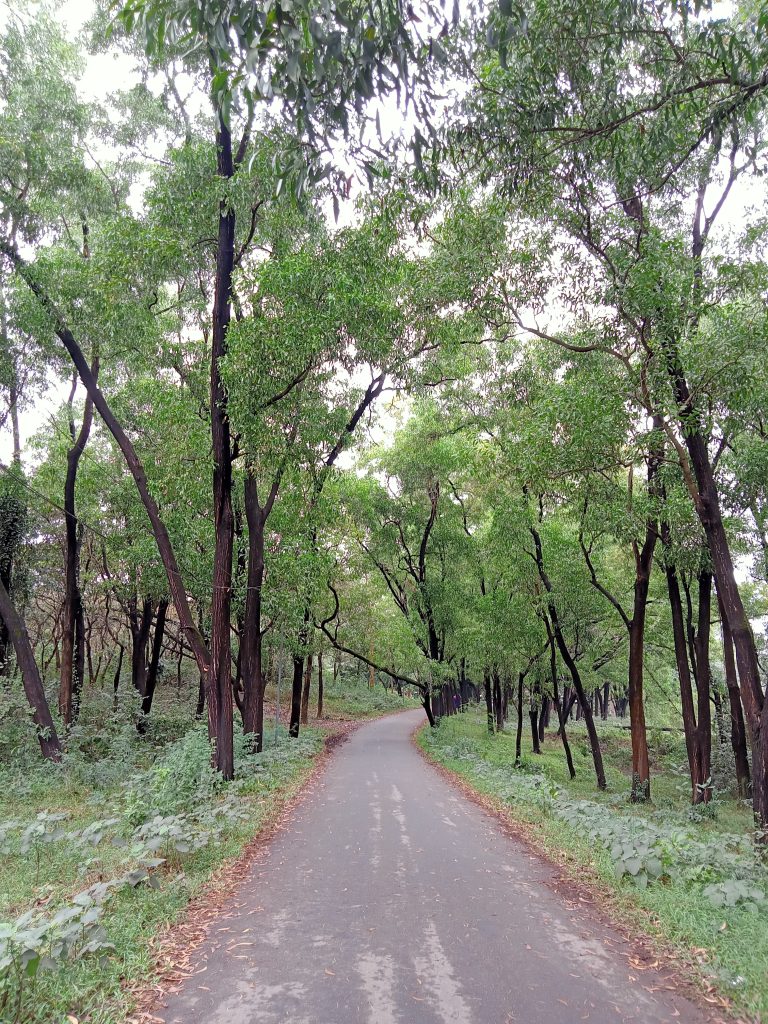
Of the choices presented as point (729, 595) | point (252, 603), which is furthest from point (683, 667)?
point (252, 603)

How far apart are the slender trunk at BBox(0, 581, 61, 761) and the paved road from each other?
7397 millimetres

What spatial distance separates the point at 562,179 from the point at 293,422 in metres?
6.05

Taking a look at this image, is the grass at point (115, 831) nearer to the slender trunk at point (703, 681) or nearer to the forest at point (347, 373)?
the forest at point (347, 373)

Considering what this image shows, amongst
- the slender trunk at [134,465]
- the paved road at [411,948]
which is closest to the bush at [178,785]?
the slender trunk at [134,465]

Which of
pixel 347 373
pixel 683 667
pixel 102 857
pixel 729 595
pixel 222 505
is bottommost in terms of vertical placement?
pixel 102 857

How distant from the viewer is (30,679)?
12.7m

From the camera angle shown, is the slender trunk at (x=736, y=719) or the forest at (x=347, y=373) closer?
the forest at (x=347, y=373)

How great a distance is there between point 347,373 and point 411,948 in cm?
996

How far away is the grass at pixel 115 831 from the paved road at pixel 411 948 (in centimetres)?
50

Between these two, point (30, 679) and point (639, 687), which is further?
point (639, 687)

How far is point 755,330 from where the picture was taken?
773 centimetres

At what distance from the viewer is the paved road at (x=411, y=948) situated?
3.72 metres

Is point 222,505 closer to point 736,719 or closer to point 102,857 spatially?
point 102,857

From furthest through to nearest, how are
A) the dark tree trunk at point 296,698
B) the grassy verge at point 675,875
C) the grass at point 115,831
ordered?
the dark tree trunk at point 296,698 → the grassy verge at point 675,875 → the grass at point 115,831
